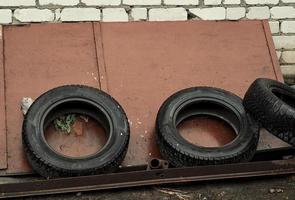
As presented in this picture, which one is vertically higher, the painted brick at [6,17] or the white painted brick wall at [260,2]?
the painted brick at [6,17]

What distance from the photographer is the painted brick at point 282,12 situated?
21.4 ft

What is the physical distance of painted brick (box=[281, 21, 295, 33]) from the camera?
6.59 meters

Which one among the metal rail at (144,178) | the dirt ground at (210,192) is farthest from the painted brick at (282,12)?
the dirt ground at (210,192)

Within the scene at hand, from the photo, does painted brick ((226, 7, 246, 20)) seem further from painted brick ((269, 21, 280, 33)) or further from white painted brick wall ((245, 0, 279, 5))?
painted brick ((269, 21, 280, 33))

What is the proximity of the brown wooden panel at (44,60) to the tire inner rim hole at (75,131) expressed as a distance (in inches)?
11.7

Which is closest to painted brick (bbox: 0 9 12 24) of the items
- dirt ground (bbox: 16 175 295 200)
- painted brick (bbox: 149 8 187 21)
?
painted brick (bbox: 149 8 187 21)

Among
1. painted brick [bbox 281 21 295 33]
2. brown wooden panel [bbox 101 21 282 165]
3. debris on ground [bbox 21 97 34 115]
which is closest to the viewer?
debris on ground [bbox 21 97 34 115]

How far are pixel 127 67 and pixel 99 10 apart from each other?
64 cm

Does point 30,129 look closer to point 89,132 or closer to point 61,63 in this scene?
point 89,132

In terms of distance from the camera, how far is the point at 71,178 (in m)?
4.84

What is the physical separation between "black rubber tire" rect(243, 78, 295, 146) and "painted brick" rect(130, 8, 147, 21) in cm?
140

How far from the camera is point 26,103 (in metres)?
5.59

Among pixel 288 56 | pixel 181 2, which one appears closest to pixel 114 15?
pixel 181 2

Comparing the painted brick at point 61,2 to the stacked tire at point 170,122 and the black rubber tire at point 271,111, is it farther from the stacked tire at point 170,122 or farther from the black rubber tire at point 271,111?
the black rubber tire at point 271,111
